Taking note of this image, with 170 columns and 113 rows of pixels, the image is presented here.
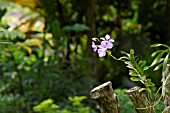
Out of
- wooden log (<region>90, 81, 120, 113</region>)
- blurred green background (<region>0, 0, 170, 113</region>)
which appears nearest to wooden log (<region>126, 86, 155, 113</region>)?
wooden log (<region>90, 81, 120, 113</region>)

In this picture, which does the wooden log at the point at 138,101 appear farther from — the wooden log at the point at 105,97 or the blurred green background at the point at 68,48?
the blurred green background at the point at 68,48

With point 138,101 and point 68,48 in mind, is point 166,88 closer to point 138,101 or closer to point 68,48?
point 138,101

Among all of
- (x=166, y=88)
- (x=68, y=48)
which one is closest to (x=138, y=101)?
(x=166, y=88)

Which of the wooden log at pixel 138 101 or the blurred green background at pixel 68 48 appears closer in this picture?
the wooden log at pixel 138 101

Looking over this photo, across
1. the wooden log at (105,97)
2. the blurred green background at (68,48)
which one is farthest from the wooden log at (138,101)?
the blurred green background at (68,48)

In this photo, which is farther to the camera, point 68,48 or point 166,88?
point 68,48

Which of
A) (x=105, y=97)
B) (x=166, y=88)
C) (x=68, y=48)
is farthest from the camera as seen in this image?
(x=68, y=48)
